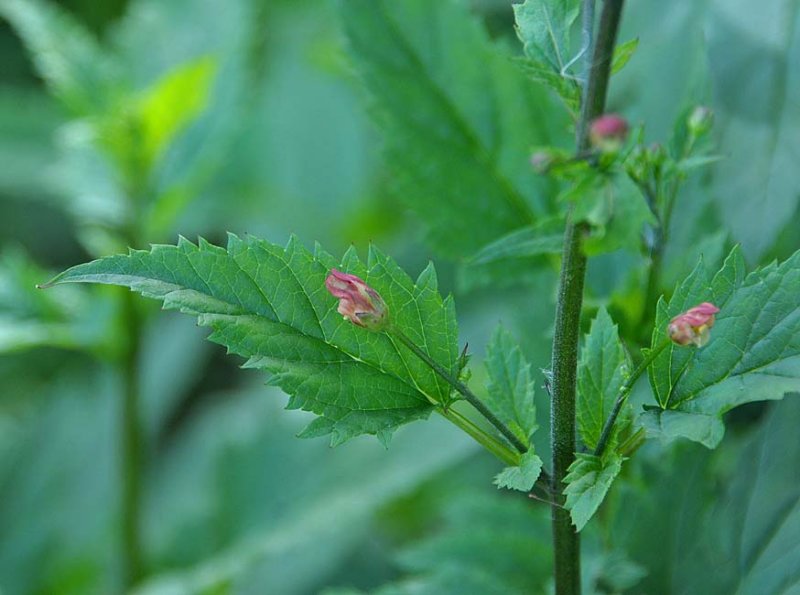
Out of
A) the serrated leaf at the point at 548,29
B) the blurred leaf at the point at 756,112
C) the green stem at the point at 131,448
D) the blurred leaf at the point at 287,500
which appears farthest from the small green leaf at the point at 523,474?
the green stem at the point at 131,448

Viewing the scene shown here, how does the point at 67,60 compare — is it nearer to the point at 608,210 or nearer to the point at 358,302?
the point at 358,302

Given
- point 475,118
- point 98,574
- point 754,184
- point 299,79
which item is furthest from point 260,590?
point 299,79

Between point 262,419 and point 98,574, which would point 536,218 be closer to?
point 262,419

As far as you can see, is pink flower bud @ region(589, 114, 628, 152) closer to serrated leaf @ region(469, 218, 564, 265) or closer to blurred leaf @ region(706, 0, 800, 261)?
serrated leaf @ region(469, 218, 564, 265)

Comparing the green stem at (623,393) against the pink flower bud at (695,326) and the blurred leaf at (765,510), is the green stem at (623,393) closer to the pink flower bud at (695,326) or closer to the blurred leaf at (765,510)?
the pink flower bud at (695,326)

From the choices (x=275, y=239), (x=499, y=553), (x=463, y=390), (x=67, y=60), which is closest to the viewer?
(x=463, y=390)

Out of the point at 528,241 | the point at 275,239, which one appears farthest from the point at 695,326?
the point at 275,239
